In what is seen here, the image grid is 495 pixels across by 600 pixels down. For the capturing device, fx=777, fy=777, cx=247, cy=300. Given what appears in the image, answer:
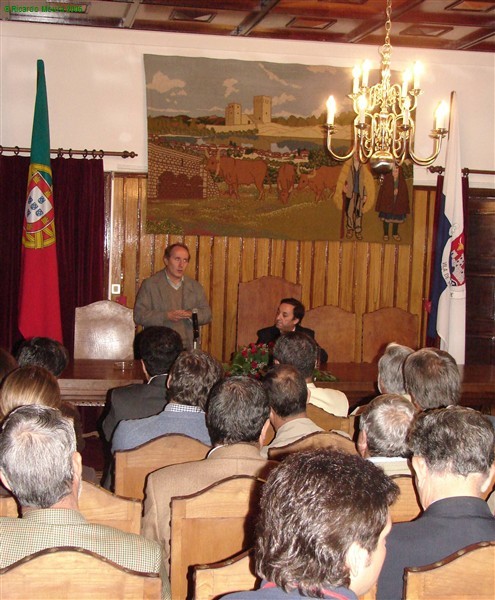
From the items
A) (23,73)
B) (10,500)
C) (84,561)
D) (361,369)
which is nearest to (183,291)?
(361,369)

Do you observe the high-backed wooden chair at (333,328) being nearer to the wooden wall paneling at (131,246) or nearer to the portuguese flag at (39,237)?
the wooden wall paneling at (131,246)

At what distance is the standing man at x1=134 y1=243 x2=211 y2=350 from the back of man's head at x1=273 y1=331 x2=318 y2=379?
247cm

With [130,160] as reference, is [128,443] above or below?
below

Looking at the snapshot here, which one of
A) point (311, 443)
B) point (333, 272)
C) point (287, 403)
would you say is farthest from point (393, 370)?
point (333, 272)

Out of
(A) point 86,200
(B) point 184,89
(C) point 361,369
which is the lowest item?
(C) point 361,369

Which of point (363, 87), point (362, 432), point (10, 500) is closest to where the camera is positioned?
point (10, 500)

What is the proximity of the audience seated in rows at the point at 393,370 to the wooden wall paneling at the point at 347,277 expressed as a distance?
4145 millimetres

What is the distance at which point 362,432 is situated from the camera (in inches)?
118

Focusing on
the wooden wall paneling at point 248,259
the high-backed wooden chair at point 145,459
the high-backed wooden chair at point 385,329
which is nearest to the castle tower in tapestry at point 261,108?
the wooden wall paneling at point 248,259

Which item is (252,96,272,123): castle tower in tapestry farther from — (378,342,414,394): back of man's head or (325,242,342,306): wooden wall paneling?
(378,342,414,394): back of man's head

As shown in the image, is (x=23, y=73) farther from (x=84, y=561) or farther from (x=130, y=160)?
(x=84, y=561)

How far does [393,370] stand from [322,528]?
2.84 metres

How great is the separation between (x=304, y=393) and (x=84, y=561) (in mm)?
1946

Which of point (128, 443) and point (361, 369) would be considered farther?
point (361, 369)
